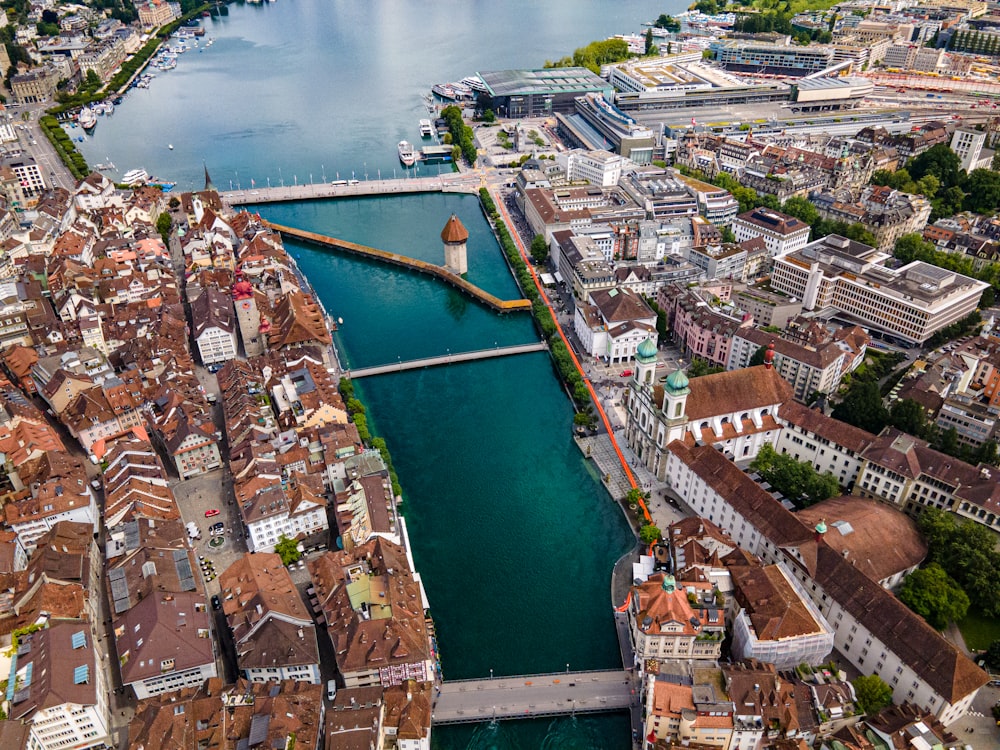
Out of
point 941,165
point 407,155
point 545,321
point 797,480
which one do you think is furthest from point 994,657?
point 407,155

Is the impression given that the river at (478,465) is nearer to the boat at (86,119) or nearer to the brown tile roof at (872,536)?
the brown tile roof at (872,536)

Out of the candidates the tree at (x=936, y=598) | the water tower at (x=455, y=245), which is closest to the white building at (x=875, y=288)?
the tree at (x=936, y=598)

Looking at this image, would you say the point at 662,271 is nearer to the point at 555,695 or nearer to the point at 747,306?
the point at 747,306

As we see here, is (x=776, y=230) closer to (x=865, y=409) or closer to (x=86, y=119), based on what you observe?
(x=865, y=409)

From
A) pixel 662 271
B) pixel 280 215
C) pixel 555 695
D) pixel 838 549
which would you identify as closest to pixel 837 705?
pixel 838 549

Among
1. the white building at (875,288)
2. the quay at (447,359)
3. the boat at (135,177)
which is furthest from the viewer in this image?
the boat at (135,177)
